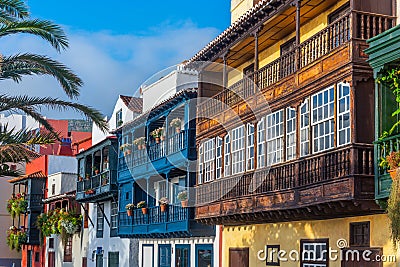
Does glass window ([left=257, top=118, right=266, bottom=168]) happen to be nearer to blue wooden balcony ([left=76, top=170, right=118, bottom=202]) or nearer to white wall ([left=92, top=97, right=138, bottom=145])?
white wall ([left=92, top=97, right=138, bottom=145])

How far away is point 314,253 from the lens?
1927 centimetres

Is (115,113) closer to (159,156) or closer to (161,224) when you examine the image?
(159,156)

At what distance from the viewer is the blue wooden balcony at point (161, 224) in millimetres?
26594

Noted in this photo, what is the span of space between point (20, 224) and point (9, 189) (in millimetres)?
2923

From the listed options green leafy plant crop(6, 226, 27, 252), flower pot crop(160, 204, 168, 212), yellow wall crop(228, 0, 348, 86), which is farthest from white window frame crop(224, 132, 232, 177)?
green leafy plant crop(6, 226, 27, 252)

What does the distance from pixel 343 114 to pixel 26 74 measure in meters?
8.16

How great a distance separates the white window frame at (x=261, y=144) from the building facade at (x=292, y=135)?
0.05 metres

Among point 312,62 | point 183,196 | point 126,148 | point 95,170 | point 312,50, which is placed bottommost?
point 183,196

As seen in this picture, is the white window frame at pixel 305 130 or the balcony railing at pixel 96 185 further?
the balcony railing at pixel 96 185

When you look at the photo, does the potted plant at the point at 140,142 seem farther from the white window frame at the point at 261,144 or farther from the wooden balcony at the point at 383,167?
the wooden balcony at the point at 383,167

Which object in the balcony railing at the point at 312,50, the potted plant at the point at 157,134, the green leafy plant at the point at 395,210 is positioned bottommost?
the green leafy plant at the point at 395,210

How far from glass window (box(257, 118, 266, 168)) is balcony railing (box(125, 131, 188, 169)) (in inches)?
255

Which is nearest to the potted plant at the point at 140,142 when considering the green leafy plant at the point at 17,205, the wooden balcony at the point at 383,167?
the wooden balcony at the point at 383,167

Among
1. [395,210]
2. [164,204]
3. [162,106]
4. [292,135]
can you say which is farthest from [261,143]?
[162,106]
